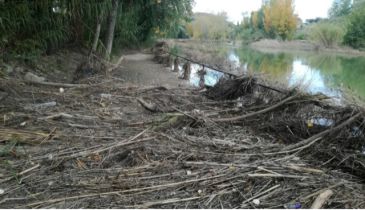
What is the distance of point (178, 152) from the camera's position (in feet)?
9.02

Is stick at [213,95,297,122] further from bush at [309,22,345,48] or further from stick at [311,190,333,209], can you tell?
bush at [309,22,345,48]

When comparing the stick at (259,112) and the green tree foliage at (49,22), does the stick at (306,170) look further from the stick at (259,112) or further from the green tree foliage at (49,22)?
the green tree foliage at (49,22)

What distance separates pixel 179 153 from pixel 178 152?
19 mm

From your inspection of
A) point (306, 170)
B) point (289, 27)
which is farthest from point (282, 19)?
point (306, 170)

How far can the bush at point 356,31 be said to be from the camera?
2783 cm

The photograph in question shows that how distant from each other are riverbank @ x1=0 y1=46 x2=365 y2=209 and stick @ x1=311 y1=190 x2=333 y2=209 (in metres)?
0.01

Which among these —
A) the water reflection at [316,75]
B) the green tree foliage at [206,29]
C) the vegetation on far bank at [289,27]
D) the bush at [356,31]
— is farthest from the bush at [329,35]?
the green tree foliage at [206,29]

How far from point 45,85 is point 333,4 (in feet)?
200

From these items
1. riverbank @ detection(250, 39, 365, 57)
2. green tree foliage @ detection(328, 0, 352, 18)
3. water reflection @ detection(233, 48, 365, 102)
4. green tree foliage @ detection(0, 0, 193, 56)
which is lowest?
water reflection @ detection(233, 48, 365, 102)

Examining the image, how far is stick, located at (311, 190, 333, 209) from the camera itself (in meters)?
2.00

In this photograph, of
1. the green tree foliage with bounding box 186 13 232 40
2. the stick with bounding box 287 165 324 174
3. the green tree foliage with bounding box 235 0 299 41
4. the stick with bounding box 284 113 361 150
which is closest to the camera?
the stick with bounding box 287 165 324 174

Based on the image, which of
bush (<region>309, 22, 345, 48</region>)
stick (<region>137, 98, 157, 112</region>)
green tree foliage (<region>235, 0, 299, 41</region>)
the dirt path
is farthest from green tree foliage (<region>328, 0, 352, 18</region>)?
stick (<region>137, 98, 157, 112</region>)

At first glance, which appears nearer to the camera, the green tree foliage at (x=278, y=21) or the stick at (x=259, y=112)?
the stick at (x=259, y=112)

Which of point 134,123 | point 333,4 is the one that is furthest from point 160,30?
point 333,4
